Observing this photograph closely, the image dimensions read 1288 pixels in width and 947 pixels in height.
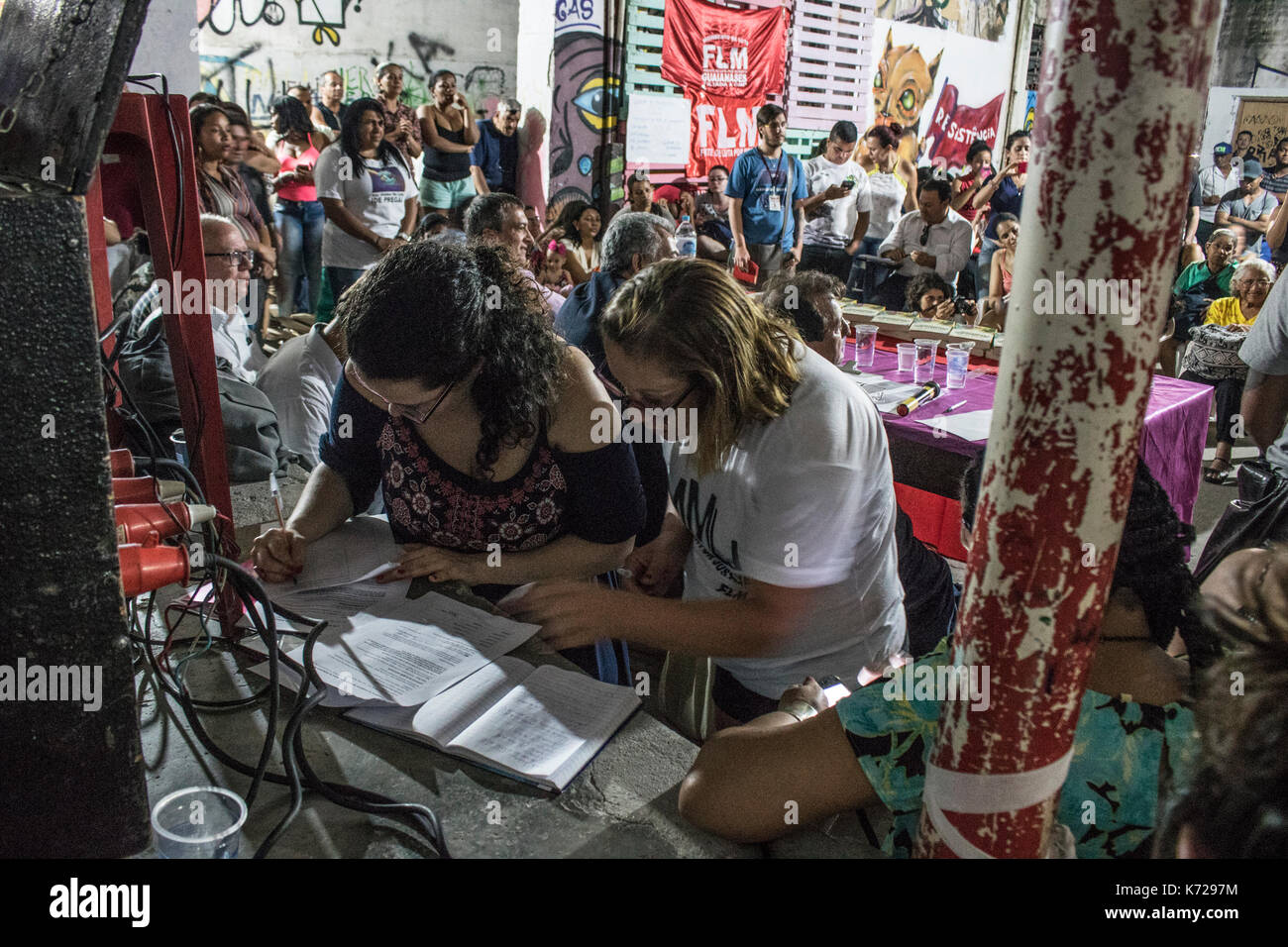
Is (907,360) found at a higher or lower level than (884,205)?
lower

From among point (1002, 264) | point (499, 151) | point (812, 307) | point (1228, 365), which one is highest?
point (499, 151)

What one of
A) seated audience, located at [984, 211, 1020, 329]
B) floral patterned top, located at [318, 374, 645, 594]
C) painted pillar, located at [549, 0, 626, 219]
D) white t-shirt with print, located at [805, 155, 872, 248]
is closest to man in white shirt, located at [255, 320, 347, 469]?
floral patterned top, located at [318, 374, 645, 594]

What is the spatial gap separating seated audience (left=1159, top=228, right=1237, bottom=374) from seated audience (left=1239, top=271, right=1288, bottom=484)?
404 centimetres

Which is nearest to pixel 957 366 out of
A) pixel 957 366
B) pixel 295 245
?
pixel 957 366

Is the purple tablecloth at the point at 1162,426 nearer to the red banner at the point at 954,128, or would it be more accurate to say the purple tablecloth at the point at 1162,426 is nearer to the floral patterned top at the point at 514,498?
the floral patterned top at the point at 514,498

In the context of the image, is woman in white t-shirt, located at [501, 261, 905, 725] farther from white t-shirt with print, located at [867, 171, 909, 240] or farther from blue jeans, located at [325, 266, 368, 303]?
white t-shirt with print, located at [867, 171, 909, 240]

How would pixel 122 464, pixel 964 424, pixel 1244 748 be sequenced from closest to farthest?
pixel 1244 748
pixel 122 464
pixel 964 424

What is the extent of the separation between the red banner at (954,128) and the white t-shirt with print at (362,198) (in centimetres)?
1032

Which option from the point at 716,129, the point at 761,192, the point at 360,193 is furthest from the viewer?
the point at 716,129

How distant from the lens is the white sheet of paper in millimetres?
3668

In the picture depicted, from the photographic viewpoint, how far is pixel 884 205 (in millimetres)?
8703

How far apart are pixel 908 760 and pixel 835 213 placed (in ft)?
26.9

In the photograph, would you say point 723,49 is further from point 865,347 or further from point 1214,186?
point 865,347
